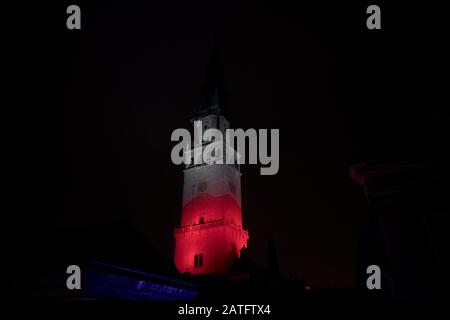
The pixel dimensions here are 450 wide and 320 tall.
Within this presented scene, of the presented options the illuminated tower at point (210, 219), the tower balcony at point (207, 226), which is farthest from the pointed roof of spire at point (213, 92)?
the tower balcony at point (207, 226)

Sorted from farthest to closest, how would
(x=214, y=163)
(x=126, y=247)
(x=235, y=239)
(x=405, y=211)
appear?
(x=214, y=163), (x=235, y=239), (x=126, y=247), (x=405, y=211)

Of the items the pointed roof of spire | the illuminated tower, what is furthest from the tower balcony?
the pointed roof of spire

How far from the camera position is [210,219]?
4931cm

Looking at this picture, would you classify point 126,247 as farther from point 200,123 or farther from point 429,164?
point 200,123

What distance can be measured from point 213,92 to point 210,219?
25421mm

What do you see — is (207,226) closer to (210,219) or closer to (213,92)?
(210,219)

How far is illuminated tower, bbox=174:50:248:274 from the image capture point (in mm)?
46688

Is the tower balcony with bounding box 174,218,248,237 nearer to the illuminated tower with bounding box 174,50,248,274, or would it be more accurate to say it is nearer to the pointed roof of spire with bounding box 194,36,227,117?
the illuminated tower with bounding box 174,50,248,274

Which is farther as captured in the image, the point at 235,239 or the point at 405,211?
the point at 235,239

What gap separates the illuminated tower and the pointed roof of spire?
2.91 meters

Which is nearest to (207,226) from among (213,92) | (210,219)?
(210,219)

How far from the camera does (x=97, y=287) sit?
33.7ft
